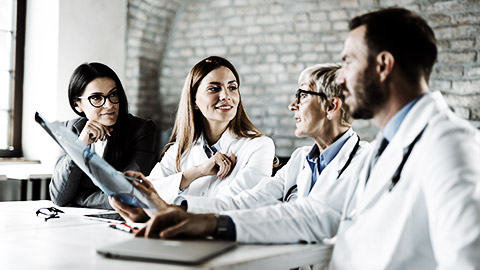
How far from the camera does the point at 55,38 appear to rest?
15.1 feet

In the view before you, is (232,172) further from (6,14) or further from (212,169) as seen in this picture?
(6,14)

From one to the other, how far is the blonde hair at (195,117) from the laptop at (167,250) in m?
1.37

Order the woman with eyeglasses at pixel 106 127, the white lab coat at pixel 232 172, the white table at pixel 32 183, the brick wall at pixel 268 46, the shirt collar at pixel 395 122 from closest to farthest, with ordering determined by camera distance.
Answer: the shirt collar at pixel 395 122 < the white lab coat at pixel 232 172 < the woman with eyeglasses at pixel 106 127 < the white table at pixel 32 183 < the brick wall at pixel 268 46

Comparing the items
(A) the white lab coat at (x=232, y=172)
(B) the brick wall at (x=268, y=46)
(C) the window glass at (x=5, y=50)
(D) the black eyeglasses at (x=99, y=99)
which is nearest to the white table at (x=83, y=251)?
(A) the white lab coat at (x=232, y=172)

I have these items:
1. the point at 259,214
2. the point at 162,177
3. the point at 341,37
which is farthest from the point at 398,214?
the point at 341,37

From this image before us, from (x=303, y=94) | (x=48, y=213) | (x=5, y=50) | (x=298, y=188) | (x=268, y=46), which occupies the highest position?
(x=268, y=46)

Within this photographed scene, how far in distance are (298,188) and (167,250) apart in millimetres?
808

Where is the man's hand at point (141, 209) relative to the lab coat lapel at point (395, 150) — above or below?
below

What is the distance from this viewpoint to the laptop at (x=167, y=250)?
1.22m

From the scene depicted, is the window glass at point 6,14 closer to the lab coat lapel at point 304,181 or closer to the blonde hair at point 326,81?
the blonde hair at point 326,81

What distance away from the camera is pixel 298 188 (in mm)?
1980

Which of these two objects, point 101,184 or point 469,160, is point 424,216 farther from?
point 101,184

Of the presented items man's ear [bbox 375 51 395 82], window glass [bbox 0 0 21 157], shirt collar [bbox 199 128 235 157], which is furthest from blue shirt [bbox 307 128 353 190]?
window glass [bbox 0 0 21 157]

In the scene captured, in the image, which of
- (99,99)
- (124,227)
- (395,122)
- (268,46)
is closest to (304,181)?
(395,122)
